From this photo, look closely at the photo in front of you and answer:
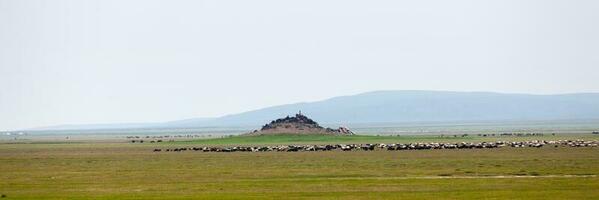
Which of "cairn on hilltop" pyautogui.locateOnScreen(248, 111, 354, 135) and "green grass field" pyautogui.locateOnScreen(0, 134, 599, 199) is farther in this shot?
"cairn on hilltop" pyautogui.locateOnScreen(248, 111, 354, 135)

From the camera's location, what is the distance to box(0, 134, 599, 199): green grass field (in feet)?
118

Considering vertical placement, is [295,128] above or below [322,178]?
above

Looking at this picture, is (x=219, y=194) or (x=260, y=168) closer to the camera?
(x=219, y=194)

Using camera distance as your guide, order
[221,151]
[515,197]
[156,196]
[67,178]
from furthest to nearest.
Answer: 1. [221,151]
2. [67,178]
3. [156,196]
4. [515,197]

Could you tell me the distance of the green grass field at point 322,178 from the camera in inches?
1411

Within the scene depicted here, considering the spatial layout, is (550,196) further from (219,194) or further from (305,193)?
(219,194)

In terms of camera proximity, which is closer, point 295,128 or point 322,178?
point 322,178

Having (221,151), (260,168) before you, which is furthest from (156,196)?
(221,151)

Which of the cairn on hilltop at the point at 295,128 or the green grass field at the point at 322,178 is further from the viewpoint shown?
the cairn on hilltop at the point at 295,128

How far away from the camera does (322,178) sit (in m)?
44.2

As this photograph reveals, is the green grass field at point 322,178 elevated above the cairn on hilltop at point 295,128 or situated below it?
below

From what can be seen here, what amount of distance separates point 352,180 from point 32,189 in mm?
13985

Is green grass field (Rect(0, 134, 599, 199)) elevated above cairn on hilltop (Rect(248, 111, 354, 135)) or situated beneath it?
situated beneath

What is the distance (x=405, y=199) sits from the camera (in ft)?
109
